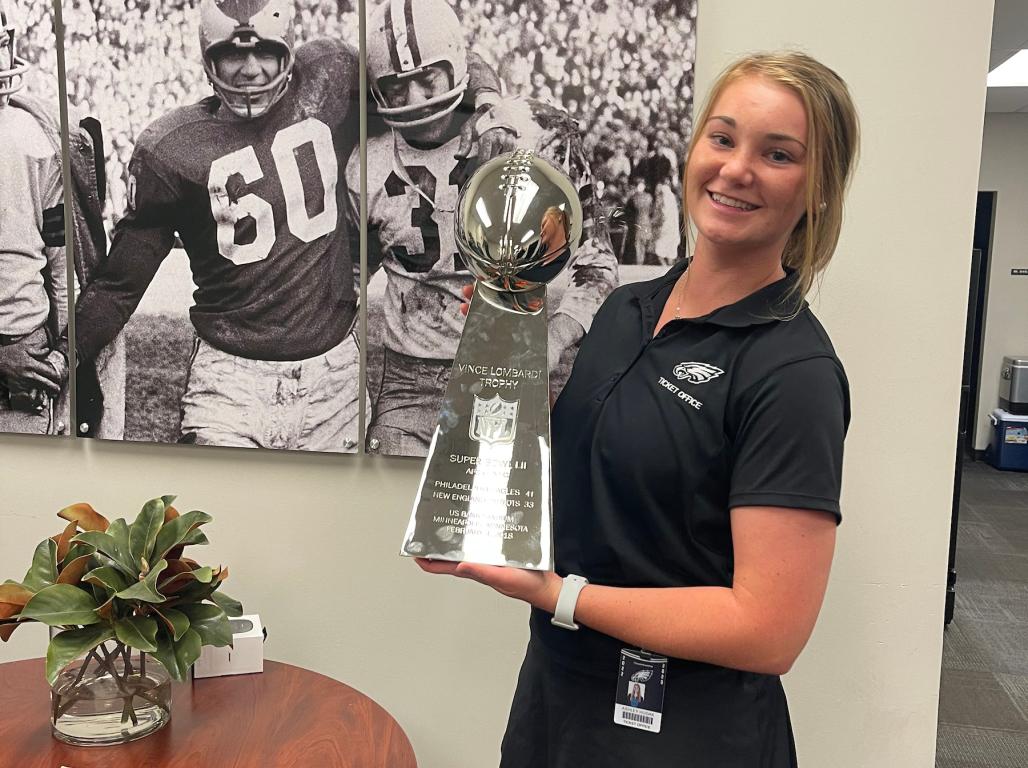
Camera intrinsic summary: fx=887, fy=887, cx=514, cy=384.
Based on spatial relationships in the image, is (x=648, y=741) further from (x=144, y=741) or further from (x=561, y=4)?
(x=561, y=4)

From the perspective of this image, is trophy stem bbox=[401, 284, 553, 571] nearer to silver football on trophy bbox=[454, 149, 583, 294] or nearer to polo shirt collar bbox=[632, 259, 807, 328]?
silver football on trophy bbox=[454, 149, 583, 294]

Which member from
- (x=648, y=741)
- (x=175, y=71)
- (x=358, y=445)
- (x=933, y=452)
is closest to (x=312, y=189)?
(x=175, y=71)

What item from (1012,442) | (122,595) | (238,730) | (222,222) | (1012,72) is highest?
(1012,72)

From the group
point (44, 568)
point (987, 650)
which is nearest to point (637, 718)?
point (44, 568)

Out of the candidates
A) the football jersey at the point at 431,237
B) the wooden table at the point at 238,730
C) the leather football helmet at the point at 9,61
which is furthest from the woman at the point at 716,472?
the leather football helmet at the point at 9,61

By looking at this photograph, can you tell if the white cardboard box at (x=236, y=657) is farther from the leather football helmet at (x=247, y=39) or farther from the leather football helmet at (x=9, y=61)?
the leather football helmet at (x=9, y=61)

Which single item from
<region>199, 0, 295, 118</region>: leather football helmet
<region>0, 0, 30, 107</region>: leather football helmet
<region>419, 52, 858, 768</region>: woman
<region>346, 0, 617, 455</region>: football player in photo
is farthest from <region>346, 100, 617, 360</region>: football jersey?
<region>0, 0, 30, 107</region>: leather football helmet

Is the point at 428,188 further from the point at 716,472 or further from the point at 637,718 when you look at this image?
the point at 637,718

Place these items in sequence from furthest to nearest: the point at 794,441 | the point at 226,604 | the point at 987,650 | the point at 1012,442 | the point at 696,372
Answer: the point at 1012,442
the point at 987,650
the point at 226,604
the point at 696,372
the point at 794,441

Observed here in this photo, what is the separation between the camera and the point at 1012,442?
6742 millimetres

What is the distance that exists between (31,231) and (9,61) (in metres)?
0.31

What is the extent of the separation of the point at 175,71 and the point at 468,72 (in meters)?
0.53

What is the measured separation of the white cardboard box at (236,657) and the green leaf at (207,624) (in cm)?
18

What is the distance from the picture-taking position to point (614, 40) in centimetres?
149
